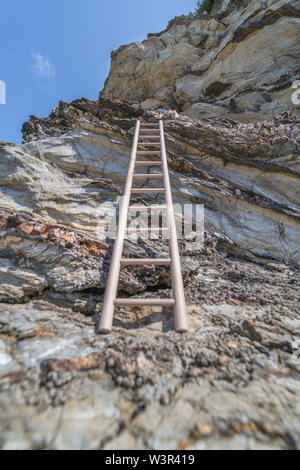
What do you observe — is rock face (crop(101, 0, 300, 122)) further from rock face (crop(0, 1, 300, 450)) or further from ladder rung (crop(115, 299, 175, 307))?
ladder rung (crop(115, 299, 175, 307))

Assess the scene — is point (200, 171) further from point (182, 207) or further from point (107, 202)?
point (107, 202)

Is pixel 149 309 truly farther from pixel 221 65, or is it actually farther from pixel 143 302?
pixel 221 65

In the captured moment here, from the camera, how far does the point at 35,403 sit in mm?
881

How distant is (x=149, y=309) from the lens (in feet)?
5.88

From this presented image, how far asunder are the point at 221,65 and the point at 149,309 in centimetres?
1150

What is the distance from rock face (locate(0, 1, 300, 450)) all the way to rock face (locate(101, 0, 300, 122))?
3770mm

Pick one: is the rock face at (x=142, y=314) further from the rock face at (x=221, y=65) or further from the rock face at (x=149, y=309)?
the rock face at (x=221, y=65)

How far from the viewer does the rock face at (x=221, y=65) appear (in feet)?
23.8

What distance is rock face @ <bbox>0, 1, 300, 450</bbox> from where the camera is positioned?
846mm

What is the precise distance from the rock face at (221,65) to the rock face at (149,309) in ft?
12.4

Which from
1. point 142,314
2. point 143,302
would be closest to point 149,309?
point 142,314

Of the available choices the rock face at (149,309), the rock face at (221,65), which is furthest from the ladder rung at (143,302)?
the rock face at (221,65)
